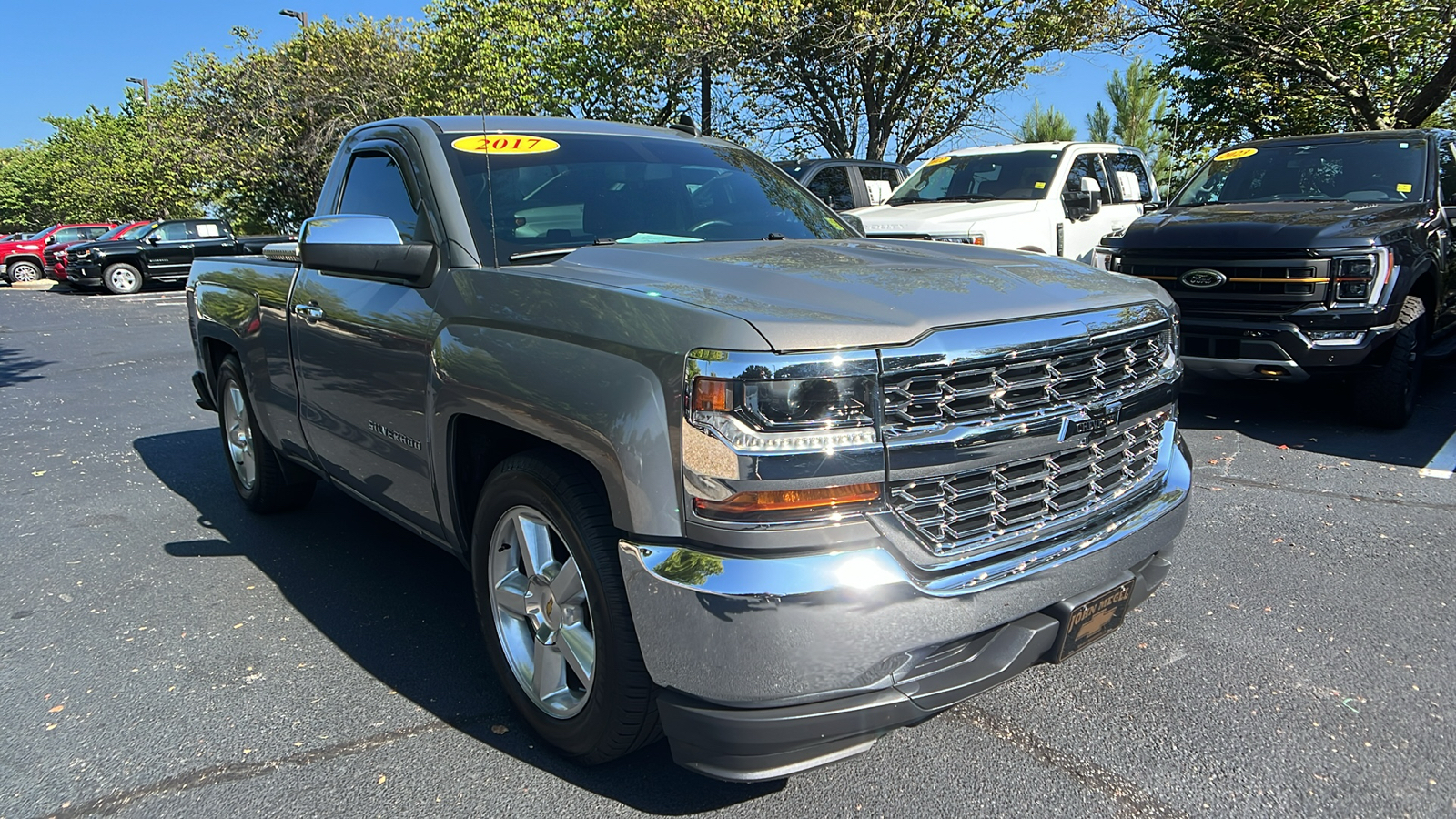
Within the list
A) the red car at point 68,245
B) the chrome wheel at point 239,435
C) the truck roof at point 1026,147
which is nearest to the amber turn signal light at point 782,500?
the chrome wheel at point 239,435

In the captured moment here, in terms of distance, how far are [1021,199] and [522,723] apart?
25.2 feet

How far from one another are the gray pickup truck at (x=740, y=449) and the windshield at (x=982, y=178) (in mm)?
6607

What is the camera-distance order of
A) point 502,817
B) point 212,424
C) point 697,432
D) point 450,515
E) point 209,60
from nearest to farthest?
1. point 697,432
2. point 502,817
3. point 450,515
4. point 212,424
5. point 209,60

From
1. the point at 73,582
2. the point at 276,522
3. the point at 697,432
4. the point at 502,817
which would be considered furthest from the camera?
the point at 276,522

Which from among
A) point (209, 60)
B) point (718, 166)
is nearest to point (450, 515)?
point (718, 166)

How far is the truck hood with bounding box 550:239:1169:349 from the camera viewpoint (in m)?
2.18

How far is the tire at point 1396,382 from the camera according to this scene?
6.07m

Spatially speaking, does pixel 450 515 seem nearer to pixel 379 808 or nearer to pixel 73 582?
pixel 379 808

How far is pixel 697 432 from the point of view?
2107mm

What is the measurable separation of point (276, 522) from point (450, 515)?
242 cm

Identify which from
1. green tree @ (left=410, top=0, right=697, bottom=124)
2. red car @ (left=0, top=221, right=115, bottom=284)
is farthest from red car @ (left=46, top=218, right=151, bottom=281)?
green tree @ (left=410, top=0, right=697, bottom=124)

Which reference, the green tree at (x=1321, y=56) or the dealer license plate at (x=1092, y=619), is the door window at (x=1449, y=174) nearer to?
the dealer license plate at (x=1092, y=619)

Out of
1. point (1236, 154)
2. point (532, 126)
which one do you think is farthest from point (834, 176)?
point (532, 126)

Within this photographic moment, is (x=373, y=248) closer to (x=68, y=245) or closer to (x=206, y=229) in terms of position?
(x=206, y=229)
